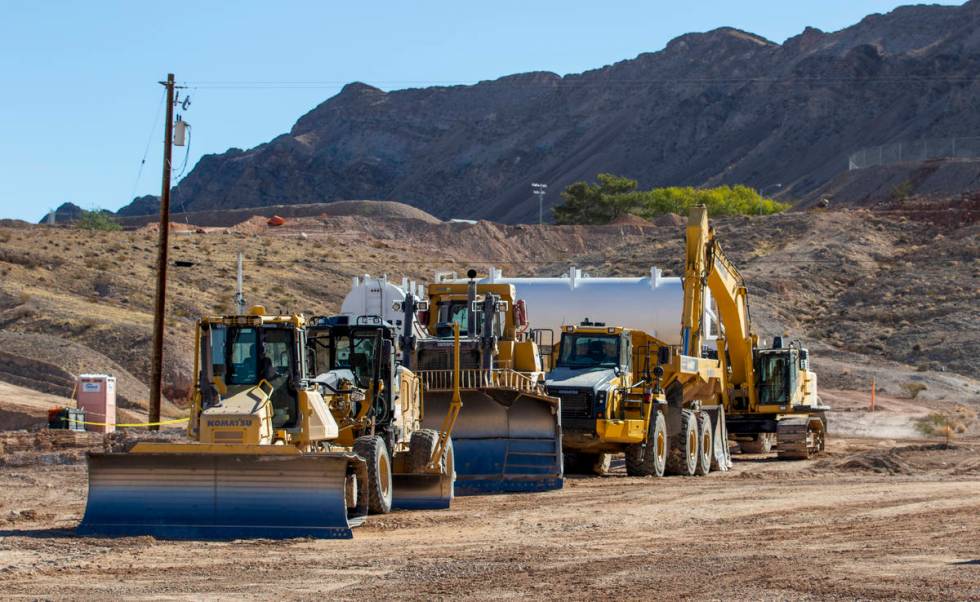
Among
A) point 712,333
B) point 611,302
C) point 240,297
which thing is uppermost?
point 611,302

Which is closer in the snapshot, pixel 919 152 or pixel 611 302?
pixel 611 302

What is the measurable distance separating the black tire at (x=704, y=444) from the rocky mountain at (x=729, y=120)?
3682 inches

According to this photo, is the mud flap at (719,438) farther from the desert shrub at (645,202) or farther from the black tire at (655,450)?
the desert shrub at (645,202)

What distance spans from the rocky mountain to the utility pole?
9351cm

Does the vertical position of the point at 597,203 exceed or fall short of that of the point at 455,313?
it exceeds it

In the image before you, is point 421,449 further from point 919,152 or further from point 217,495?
point 919,152

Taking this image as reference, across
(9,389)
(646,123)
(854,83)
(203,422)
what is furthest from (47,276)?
(646,123)

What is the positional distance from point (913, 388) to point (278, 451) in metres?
41.7

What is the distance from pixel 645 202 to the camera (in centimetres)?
11462

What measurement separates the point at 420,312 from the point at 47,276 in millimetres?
33803

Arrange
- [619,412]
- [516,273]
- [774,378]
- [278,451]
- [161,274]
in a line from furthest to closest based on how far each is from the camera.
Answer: [516,273] → [774,378] → [161,274] → [619,412] → [278,451]

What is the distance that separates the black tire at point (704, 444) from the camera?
29.5 metres

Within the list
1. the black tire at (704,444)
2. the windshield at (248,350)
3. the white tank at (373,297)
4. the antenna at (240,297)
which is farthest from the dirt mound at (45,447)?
the windshield at (248,350)

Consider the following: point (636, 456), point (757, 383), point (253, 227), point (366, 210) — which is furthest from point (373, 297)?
point (366, 210)
